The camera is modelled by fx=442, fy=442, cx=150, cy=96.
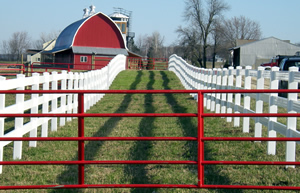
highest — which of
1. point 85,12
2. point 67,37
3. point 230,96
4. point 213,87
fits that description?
point 85,12

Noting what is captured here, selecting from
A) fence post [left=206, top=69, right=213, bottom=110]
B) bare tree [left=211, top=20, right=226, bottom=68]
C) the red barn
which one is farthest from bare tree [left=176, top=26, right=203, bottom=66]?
fence post [left=206, top=69, right=213, bottom=110]

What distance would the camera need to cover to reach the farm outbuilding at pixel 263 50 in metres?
67.4

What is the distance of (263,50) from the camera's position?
6825 cm

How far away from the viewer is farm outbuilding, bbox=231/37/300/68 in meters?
67.4

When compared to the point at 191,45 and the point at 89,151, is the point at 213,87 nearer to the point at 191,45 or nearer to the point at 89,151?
the point at 89,151

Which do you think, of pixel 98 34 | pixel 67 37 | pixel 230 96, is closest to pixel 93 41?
pixel 98 34

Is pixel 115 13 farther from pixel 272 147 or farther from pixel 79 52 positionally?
pixel 272 147

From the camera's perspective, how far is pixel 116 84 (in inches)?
947

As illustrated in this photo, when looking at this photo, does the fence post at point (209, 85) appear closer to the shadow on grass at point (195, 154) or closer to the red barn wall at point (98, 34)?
the shadow on grass at point (195, 154)

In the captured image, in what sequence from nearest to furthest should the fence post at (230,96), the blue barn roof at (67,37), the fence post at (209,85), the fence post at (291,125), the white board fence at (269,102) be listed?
1. the fence post at (291,125)
2. the white board fence at (269,102)
3. the fence post at (230,96)
4. the fence post at (209,85)
5. the blue barn roof at (67,37)

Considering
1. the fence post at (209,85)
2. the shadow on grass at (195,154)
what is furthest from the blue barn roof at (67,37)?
the shadow on grass at (195,154)

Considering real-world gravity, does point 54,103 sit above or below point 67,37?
below

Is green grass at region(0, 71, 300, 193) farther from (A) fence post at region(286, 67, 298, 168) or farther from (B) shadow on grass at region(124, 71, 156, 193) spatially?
(A) fence post at region(286, 67, 298, 168)

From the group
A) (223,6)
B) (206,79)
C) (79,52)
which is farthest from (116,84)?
(223,6)
